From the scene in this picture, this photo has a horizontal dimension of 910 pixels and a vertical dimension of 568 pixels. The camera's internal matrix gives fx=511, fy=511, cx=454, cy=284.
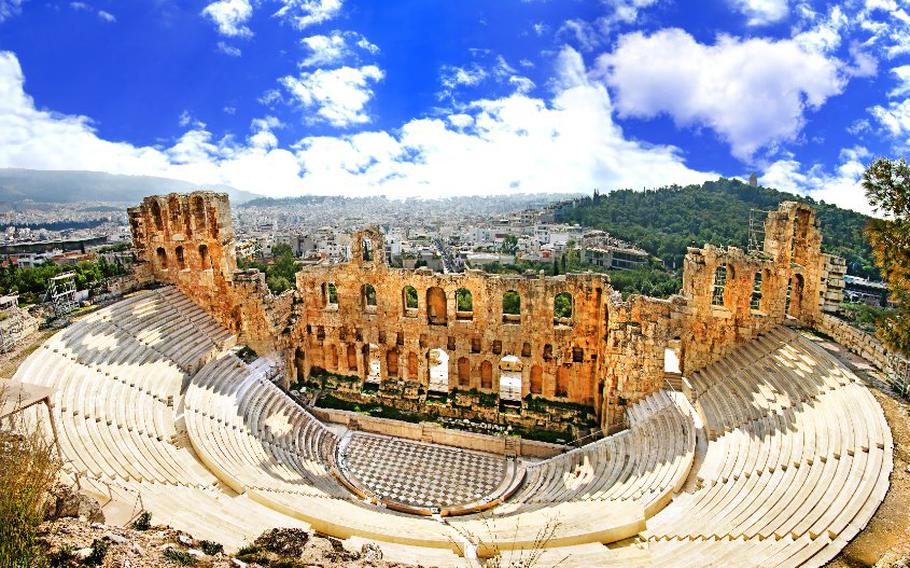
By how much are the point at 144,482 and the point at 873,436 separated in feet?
67.6

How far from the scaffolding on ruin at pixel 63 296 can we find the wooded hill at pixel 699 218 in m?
55.1

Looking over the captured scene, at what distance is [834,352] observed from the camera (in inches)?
785

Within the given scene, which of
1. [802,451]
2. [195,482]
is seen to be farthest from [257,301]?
[802,451]

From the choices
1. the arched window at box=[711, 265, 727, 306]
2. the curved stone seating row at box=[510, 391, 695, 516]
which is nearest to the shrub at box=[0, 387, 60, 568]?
the curved stone seating row at box=[510, 391, 695, 516]

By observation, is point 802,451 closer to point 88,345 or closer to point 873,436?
point 873,436

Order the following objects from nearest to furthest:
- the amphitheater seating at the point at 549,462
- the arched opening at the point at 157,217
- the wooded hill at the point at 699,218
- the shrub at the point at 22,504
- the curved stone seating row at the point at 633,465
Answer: the shrub at the point at 22,504 → the amphitheater seating at the point at 549,462 → the curved stone seating row at the point at 633,465 → the arched opening at the point at 157,217 → the wooded hill at the point at 699,218

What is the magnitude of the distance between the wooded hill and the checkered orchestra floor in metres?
42.7

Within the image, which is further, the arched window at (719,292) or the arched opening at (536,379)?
the arched opening at (536,379)

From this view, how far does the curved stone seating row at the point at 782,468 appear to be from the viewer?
11797 millimetres

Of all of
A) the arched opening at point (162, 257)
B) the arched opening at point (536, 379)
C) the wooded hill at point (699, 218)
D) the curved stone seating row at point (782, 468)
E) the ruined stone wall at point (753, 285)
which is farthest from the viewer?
the wooded hill at point (699, 218)

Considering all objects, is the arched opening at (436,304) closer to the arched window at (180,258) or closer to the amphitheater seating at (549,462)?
the amphitheater seating at (549,462)

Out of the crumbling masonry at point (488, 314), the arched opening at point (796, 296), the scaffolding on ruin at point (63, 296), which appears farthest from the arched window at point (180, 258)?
the arched opening at point (796, 296)

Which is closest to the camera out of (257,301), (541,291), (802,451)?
(802,451)

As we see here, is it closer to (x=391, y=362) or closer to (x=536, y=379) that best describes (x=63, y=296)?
(x=391, y=362)
